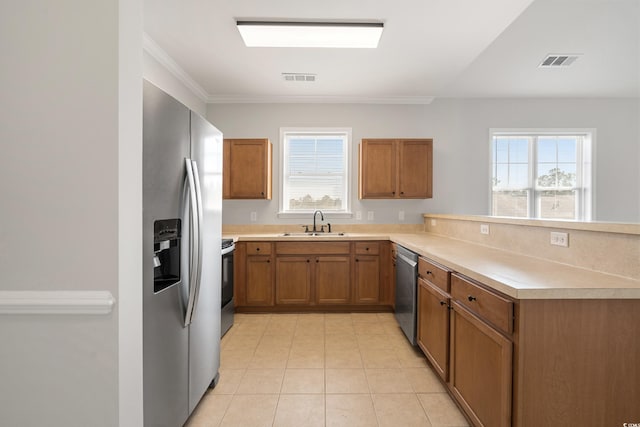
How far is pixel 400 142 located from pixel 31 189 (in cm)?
367

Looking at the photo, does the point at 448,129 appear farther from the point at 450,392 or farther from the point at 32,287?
the point at 32,287

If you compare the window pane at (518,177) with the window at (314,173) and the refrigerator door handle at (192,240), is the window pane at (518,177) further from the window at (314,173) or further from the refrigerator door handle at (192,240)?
the refrigerator door handle at (192,240)

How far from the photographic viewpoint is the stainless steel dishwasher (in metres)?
2.59

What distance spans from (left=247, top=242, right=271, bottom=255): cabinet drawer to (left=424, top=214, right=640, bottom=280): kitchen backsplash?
2.25m

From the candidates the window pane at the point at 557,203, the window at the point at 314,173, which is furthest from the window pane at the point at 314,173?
the window pane at the point at 557,203

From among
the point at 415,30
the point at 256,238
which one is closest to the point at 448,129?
the point at 415,30

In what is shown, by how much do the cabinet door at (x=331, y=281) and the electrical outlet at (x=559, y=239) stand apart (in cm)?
218

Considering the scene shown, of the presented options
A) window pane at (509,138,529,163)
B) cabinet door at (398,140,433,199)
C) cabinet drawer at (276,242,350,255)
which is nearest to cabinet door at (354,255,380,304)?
cabinet drawer at (276,242,350,255)

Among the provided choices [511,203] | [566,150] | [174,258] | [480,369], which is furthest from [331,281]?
[566,150]

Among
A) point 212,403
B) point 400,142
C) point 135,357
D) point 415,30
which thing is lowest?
point 212,403

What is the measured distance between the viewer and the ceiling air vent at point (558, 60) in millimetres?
3320

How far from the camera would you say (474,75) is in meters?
3.72

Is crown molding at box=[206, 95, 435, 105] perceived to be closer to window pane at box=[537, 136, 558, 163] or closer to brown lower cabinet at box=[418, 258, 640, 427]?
window pane at box=[537, 136, 558, 163]

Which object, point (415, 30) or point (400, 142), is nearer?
point (415, 30)
